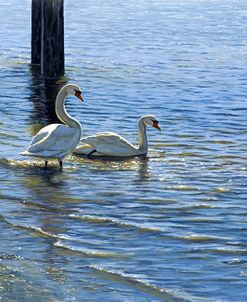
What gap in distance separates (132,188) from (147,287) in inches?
176

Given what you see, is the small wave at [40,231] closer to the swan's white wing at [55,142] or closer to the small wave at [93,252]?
the small wave at [93,252]

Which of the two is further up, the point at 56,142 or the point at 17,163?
the point at 56,142

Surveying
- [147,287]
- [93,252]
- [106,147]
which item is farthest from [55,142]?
[147,287]

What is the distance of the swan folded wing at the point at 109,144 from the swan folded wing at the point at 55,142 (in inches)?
26.3

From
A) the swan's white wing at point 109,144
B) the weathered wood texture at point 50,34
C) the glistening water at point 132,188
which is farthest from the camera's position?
the weathered wood texture at point 50,34

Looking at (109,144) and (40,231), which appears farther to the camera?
(109,144)

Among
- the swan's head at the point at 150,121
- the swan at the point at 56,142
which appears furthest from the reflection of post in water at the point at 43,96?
the swan at the point at 56,142

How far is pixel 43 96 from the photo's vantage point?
24.6 meters

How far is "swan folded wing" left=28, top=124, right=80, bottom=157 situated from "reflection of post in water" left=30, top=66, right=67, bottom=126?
376 centimetres

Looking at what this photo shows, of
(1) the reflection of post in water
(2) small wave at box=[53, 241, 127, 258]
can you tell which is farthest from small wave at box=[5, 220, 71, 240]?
(1) the reflection of post in water

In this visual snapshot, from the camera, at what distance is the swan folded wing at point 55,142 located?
56.2ft

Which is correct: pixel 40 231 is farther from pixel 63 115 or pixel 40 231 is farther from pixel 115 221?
pixel 63 115

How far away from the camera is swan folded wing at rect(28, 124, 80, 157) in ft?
56.2

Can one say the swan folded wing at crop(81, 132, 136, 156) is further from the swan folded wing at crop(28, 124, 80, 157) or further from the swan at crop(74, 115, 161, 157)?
the swan folded wing at crop(28, 124, 80, 157)
